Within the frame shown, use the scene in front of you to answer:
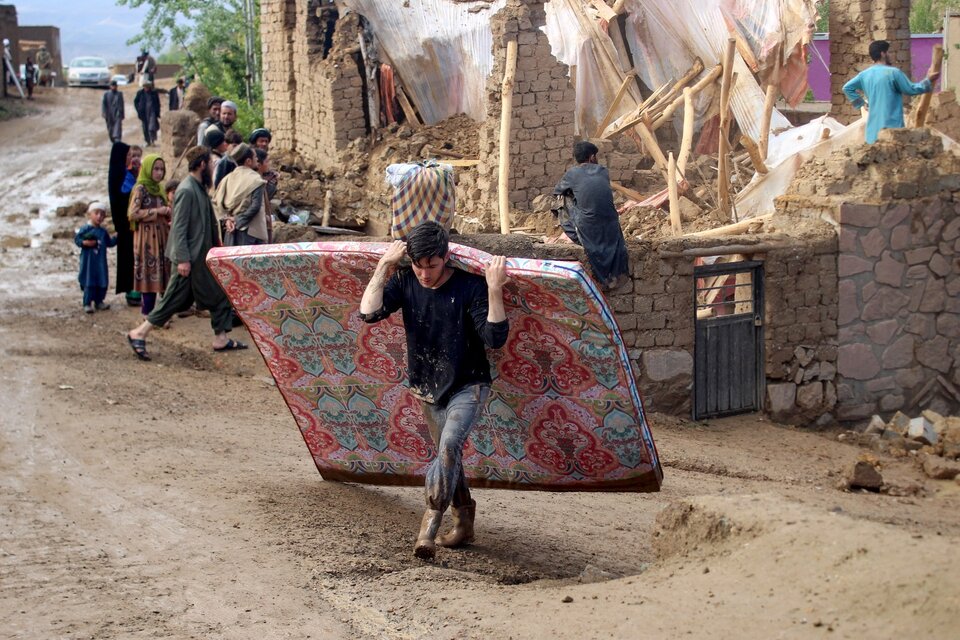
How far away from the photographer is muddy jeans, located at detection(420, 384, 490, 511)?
5.47m

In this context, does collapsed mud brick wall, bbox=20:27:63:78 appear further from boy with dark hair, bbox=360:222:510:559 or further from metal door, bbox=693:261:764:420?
boy with dark hair, bbox=360:222:510:559

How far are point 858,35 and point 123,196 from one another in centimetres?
1035

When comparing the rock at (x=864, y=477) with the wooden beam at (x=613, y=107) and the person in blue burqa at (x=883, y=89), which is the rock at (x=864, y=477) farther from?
the wooden beam at (x=613, y=107)

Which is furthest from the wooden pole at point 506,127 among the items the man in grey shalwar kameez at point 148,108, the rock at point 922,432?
the man in grey shalwar kameez at point 148,108

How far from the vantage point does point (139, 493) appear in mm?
6438

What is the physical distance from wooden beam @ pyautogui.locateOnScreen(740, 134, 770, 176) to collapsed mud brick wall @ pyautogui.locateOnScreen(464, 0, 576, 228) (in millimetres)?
2085

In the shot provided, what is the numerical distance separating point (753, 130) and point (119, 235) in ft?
28.3

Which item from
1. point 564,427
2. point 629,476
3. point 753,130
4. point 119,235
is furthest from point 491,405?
point 753,130

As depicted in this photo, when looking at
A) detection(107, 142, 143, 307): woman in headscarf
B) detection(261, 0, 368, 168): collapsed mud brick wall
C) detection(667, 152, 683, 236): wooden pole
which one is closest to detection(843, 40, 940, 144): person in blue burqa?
detection(667, 152, 683, 236): wooden pole

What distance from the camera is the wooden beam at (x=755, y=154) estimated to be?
13203 mm

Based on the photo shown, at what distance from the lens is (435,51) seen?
17062 mm

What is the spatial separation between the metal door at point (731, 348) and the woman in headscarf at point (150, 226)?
15.9ft

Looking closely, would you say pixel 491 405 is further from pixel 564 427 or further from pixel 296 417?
pixel 296 417

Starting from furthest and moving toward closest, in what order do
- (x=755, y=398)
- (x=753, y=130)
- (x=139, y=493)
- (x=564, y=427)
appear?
1. (x=753, y=130)
2. (x=755, y=398)
3. (x=139, y=493)
4. (x=564, y=427)
